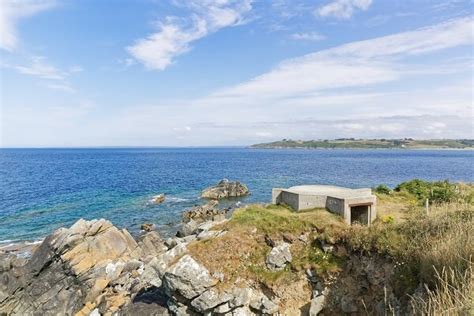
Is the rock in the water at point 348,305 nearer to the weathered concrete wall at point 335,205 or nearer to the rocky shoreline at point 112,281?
the rocky shoreline at point 112,281

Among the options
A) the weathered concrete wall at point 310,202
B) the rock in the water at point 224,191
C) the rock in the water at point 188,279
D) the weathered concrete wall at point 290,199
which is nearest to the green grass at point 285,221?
the weathered concrete wall at point 310,202

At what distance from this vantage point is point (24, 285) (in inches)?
966

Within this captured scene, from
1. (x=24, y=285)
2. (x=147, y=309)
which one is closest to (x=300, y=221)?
(x=147, y=309)

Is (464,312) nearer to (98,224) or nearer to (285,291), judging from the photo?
(285,291)

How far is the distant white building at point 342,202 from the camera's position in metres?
23.2

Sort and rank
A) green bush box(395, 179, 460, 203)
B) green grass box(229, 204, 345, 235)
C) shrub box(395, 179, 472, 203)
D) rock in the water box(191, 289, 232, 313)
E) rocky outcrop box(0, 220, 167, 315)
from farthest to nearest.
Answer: green bush box(395, 179, 460, 203), shrub box(395, 179, 472, 203), rocky outcrop box(0, 220, 167, 315), green grass box(229, 204, 345, 235), rock in the water box(191, 289, 232, 313)

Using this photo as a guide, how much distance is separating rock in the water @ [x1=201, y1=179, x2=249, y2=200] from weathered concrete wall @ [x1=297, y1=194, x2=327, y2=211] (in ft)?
116

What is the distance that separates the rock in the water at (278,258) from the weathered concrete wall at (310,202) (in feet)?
18.8

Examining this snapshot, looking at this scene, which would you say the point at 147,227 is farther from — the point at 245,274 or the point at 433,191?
the point at 433,191

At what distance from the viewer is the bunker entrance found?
2389 cm

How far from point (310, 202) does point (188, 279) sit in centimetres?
1120

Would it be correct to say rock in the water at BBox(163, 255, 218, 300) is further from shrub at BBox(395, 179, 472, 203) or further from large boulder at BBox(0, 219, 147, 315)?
shrub at BBox(395, 179, 472, 203)

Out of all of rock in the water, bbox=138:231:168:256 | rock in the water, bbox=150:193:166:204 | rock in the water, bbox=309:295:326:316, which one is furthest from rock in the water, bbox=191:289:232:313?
rock in the water, bbox=150:193:166:204

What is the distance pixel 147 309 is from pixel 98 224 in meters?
11.7
